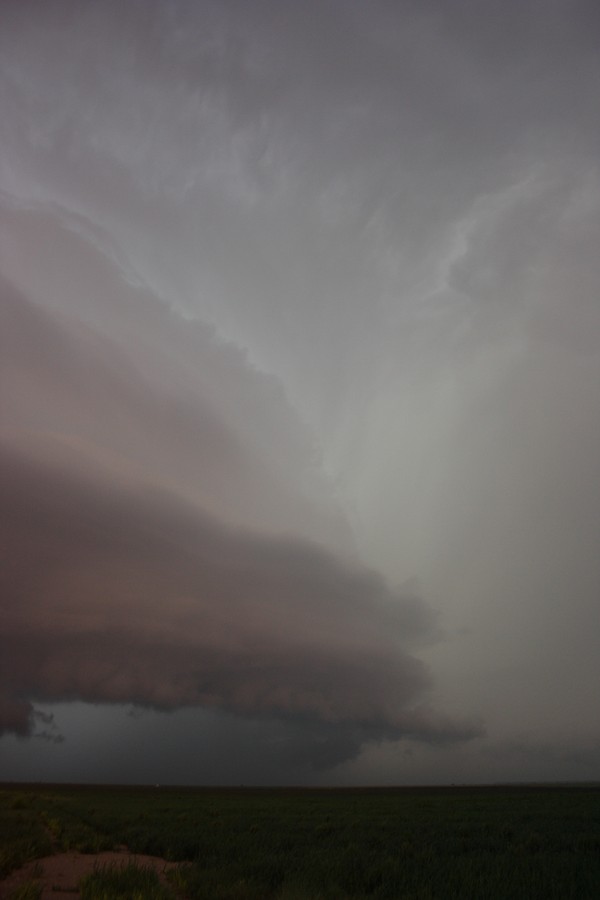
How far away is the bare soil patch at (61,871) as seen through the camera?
51.1 ft

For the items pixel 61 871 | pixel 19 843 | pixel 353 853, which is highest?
pixel 19 843

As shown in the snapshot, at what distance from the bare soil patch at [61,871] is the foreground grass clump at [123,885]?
61 cm

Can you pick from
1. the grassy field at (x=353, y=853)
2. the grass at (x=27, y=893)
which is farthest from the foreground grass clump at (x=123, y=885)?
the grass at (x=27, y=893)

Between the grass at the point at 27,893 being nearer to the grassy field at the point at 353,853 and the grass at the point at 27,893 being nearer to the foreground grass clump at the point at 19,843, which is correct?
the grassy field at the point at 353,853

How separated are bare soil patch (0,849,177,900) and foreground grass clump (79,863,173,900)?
0.61 metres

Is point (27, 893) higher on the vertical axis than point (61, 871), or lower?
higher

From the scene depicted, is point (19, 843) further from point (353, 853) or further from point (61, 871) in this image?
point (353, 853)

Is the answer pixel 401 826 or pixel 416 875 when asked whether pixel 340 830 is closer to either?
pixel 401 826

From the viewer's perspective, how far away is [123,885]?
14773 mm

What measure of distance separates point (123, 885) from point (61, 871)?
539 centimetres

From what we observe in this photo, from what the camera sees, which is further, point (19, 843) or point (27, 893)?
point (19, 843)

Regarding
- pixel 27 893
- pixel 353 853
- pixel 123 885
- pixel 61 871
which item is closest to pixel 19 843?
pixel 61 871

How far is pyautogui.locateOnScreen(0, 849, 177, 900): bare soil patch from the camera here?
15562 millimetres

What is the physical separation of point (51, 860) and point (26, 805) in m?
32.9
